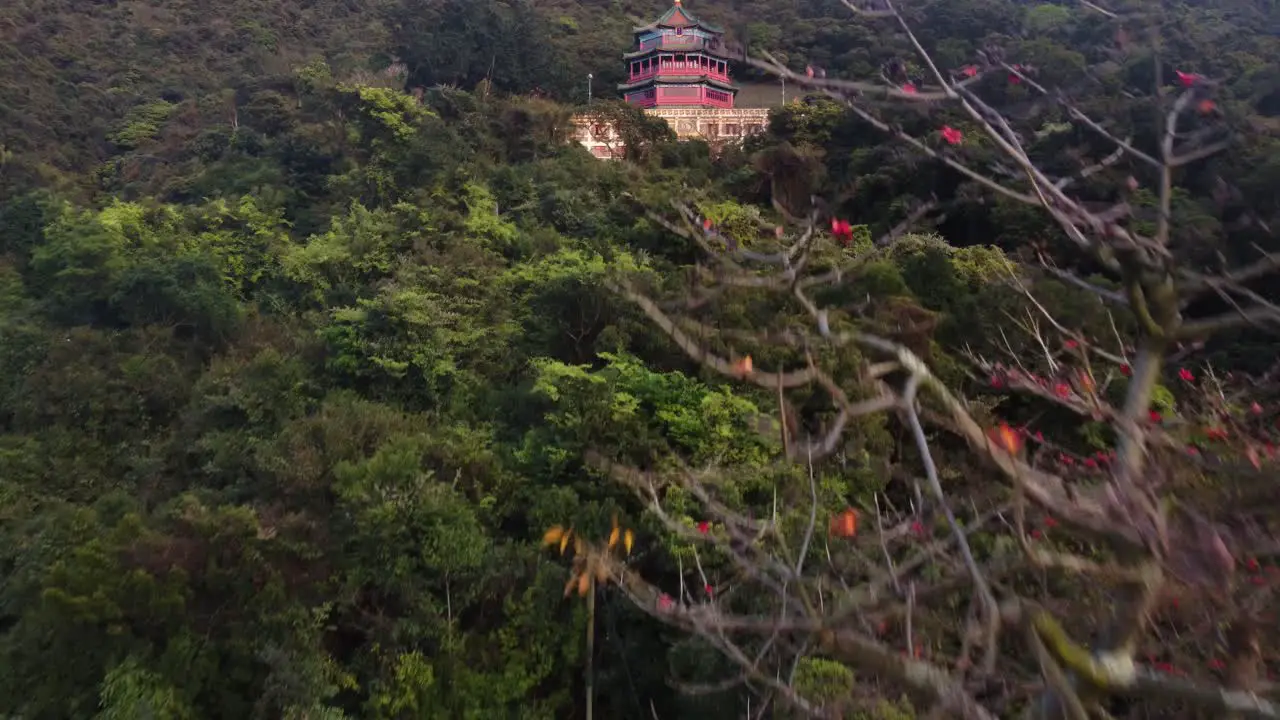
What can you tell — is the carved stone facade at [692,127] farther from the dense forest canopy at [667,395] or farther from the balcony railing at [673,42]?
the balcony railing at [673,42]

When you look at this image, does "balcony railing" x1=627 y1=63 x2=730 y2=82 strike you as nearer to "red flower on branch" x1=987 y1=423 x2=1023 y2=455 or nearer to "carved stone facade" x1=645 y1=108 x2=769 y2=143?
"carved stone facade" x1=645 y1=108 x2=769 y2=143

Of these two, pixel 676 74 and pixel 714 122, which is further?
pixel 676 74

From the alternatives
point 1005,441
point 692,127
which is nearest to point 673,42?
point 692,127

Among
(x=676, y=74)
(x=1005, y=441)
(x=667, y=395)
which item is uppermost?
(x=1005, y=441)

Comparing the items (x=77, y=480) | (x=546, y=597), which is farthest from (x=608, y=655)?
(x=77, y=480)

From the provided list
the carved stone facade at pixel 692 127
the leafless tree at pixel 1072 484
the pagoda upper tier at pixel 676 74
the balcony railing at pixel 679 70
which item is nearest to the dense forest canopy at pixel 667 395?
the leafless tree at pixel 1072 484

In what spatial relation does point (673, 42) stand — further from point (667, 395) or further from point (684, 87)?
point (667, 395)

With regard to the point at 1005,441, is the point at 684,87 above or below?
below
